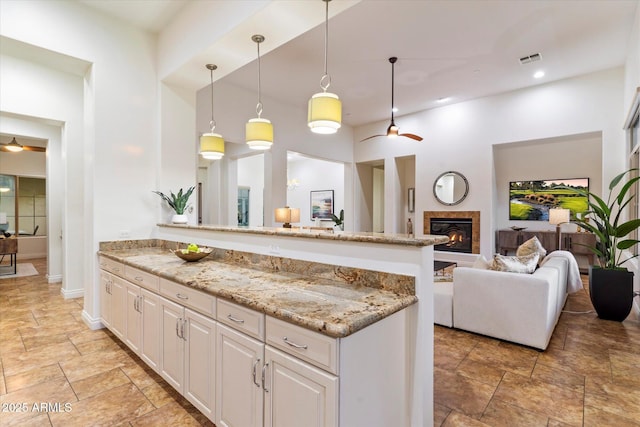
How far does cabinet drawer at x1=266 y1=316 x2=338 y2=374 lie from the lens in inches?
50.9

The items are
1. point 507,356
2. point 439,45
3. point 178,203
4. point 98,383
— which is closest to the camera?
point 98,383

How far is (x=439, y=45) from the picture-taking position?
4469 millimetres

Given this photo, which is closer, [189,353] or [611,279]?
[189,353]

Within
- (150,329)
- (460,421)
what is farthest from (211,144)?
(460,421)

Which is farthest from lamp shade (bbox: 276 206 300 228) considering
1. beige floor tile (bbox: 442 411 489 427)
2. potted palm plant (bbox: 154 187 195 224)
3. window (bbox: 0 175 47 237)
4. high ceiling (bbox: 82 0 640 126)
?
window (bbox: 0 175 47 237)

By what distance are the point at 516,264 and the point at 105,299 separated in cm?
436


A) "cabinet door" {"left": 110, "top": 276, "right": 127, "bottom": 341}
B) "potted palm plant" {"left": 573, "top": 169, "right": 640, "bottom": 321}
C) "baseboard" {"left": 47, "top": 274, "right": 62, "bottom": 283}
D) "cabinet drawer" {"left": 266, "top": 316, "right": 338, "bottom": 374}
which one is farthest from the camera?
"baseboard" {"left": 47, "top": 274, "right": 62, "bottom": 283}

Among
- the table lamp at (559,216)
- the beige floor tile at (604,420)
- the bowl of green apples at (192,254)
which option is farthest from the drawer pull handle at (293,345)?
the table lamp at (559,216)

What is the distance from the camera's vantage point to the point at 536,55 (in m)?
4.83

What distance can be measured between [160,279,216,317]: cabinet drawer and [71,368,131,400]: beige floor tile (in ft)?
2.78

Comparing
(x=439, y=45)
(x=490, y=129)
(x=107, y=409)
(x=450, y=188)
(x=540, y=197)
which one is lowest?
(x=107, y=409)

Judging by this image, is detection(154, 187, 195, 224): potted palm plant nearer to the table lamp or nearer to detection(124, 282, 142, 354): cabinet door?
detection(124, 282, 142, 354): cabinet door

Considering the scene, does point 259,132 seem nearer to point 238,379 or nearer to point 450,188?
point 238,379

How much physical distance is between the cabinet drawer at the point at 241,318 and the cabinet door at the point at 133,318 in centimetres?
127
